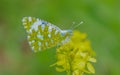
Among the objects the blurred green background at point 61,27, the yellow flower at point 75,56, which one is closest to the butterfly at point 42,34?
the yellow flower at point 75,56

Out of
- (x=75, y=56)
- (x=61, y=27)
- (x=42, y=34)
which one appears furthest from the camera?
(x=61, y=27)

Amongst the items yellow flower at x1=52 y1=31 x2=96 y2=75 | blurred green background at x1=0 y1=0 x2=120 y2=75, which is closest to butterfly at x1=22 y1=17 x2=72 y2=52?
yellow flower at x1=52 y1=31 x2=96 y2=75

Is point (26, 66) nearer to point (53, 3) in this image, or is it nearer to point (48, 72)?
point (48, 72)

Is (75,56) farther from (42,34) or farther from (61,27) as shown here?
(61,27)

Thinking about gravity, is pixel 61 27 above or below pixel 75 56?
above

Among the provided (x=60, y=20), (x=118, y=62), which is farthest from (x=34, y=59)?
(x=118, y=62)

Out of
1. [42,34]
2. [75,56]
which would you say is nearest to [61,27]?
[42,34]
